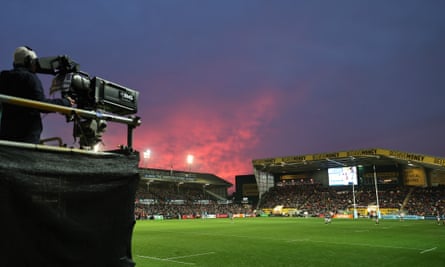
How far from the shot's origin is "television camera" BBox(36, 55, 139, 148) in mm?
2781

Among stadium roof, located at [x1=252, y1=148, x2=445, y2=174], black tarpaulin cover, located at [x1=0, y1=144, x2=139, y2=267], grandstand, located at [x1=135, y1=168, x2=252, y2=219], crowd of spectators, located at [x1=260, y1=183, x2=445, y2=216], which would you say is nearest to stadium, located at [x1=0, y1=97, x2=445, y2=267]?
black tarpaulin cover, located at [x1=0, y1=144, x2=139, y2=267]

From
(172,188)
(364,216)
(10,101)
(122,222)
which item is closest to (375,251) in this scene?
(122,222)

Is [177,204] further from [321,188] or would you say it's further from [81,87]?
[81,87]

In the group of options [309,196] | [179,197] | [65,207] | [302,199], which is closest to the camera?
[65,207]

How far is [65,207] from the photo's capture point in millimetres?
2215

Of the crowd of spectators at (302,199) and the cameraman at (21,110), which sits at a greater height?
the cameraman at (21,110)

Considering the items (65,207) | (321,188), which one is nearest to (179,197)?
(321,188)

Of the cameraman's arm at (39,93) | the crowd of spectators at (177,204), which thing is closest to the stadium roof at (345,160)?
the crowd of spectators at (177,204)

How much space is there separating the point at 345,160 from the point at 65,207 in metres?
65.9

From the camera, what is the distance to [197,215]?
66.2m

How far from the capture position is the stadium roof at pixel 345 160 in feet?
173

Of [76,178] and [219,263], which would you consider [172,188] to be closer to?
[219,263]

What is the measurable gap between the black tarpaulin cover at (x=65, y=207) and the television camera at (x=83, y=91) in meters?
0.39

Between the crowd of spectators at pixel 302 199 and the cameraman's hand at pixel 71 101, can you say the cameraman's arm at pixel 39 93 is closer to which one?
the cameraman's hand at pixel 71 101
